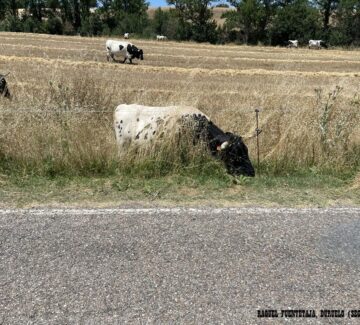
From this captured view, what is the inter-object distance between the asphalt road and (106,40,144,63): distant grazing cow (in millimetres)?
23570

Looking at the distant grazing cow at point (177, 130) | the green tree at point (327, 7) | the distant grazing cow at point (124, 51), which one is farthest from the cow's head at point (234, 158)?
the green tree at point (327, 7)

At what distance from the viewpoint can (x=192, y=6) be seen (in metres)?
64.1

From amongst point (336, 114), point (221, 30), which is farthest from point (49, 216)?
point (221, 30)

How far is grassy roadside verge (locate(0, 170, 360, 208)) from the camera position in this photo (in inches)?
219

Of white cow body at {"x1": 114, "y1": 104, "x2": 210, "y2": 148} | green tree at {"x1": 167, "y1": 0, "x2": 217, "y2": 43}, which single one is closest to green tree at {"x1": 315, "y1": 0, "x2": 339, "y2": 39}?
green tree at {"x1": 167, "y1": 0, "x2": 217, "y2": 43}

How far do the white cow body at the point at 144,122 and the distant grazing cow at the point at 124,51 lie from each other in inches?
808

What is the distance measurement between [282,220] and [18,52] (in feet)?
79.6

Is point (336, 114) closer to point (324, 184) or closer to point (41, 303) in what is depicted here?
point (324, 184)

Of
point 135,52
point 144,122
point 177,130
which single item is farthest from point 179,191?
point 135,52

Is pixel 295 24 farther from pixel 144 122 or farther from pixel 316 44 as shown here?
pixel 144 122

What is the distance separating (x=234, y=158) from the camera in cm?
679

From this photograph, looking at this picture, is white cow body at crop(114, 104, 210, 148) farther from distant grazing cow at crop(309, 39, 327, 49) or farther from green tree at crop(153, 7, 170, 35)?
green tree at crop(153, 7, 170, 35)

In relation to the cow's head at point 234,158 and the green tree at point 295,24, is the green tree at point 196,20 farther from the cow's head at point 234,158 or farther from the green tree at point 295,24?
the cow's head at point 234,158

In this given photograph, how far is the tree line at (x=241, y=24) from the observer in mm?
61156
